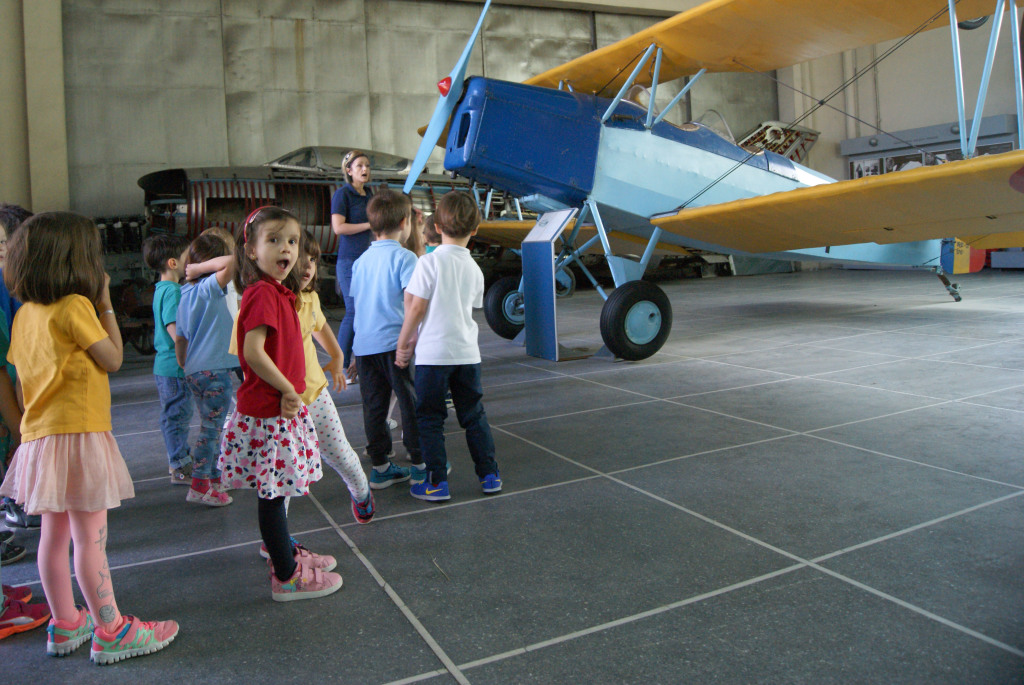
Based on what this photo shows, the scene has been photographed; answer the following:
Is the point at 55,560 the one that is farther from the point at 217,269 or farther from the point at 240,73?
the point at 240,73

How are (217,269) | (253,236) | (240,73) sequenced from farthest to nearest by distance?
(240,73) < (217,269) < (253,236)

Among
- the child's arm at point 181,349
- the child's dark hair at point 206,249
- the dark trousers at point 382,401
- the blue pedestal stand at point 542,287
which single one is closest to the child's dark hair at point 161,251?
the child's dark hair at point 206,249

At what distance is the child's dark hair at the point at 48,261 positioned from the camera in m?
1.65

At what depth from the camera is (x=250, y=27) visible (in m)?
12.6

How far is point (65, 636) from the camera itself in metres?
1.70

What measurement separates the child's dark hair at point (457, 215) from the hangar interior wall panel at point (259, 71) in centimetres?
1097

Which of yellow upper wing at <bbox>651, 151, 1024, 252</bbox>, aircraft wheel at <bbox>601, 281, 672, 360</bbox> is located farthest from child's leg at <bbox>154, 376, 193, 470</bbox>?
yellow upper wing at <bbox>651, 151, 1024, 252</bbox>

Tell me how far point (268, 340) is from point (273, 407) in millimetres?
183

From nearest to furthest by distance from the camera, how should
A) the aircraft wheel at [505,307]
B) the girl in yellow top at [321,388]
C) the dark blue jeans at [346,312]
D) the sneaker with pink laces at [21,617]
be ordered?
1. the sneaker with pink laces at [21,617]
2. the girl in yellow top at [321,388]
3. the dark blue jeans at [346,312]
4. the aircraft wheel at [505,307]

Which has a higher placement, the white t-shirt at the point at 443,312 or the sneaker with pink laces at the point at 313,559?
the white t-shirt at the point at 443,312

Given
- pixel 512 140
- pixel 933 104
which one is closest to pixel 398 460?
pixel 512 140

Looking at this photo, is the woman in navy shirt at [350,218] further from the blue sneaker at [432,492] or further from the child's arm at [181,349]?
the blue sneaker at [432,492]

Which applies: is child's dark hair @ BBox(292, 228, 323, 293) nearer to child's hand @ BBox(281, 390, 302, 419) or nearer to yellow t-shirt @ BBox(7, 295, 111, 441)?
child's hand @ BBox(281, 390, 302, 419)

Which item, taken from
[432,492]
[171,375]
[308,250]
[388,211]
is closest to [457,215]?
[388,211]
